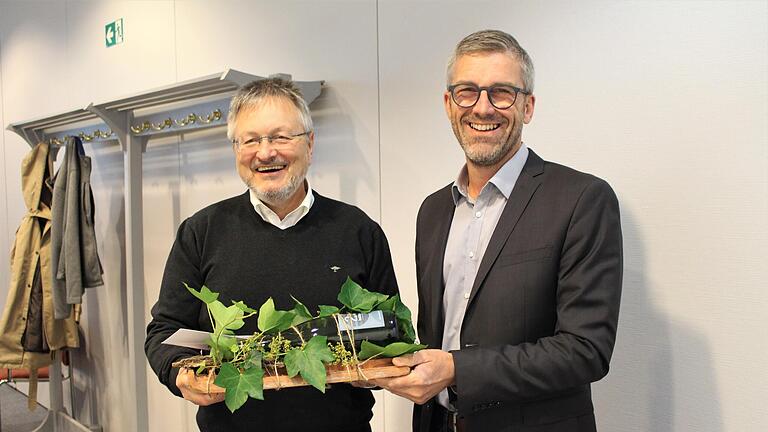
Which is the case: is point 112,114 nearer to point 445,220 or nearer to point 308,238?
point 308,238

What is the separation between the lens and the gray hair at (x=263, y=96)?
5.45 ft

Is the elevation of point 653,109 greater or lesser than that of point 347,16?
lesser

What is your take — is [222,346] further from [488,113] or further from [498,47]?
[498,47]

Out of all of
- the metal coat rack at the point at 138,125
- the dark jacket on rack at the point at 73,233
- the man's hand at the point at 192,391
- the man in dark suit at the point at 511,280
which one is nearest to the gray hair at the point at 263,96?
the man in dark suit at the point at 511,280

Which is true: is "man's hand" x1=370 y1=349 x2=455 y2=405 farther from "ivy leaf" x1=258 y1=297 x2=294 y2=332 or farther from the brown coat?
the brown coat

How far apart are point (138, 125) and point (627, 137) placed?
2.55 m

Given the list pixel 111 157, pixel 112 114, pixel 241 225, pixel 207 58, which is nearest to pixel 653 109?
pixel 241 225

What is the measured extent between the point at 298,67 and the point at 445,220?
4.80 ft

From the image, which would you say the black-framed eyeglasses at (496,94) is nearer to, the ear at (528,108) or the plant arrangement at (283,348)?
the ear at (528,108)

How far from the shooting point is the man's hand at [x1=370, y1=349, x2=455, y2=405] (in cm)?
127

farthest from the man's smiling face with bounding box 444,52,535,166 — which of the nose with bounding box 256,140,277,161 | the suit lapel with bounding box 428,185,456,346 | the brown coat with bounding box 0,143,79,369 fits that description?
the brown coat with bounding box 0,143,79,369

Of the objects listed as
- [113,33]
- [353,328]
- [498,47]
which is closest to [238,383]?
[353,328]

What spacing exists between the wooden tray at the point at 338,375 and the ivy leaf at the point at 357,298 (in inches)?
4.7

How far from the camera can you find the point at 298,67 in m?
2.79
